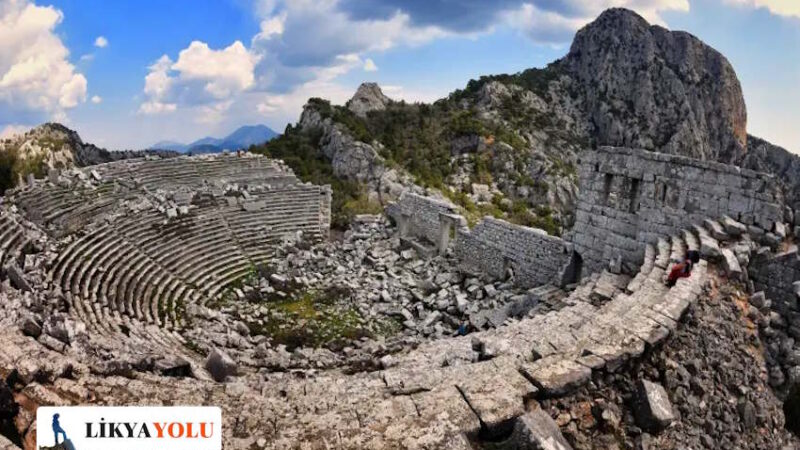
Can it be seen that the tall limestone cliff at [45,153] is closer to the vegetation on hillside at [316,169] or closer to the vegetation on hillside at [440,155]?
the vegetation on hillside at [316,169]

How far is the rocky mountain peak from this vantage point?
3538 centimetres

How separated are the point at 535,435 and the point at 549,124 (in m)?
41.4

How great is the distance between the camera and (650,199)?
35.7 feet

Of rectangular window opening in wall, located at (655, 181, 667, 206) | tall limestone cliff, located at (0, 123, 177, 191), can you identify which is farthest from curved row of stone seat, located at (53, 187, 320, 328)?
tall limestone cliff, located at (0, 123, 177, 191)

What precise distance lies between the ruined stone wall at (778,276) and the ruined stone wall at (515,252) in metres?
4.21

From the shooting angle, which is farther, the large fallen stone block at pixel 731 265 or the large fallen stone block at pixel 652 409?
the large fallen stone block at pixel 731 265

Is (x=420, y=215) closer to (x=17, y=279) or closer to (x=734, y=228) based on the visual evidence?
(x=734, y=228)

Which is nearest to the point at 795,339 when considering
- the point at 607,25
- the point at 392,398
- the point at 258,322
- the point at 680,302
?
the point at 680,302

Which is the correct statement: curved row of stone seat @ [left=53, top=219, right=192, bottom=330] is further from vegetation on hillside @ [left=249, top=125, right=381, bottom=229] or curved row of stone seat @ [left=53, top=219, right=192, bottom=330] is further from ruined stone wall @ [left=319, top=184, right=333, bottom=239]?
vegetation on hillside @ [left=249, top=125, right=381, bottom=229]

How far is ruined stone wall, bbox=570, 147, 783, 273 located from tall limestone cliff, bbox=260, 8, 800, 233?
1099 centimetres

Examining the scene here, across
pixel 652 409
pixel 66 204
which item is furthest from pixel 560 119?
pixel 652 409

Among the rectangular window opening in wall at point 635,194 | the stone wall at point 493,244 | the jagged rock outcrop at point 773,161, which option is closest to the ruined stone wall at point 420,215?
the stone wall at point 493,244

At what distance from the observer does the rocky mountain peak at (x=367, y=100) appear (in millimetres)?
35375

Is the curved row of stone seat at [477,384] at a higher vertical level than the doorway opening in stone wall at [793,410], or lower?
higher
